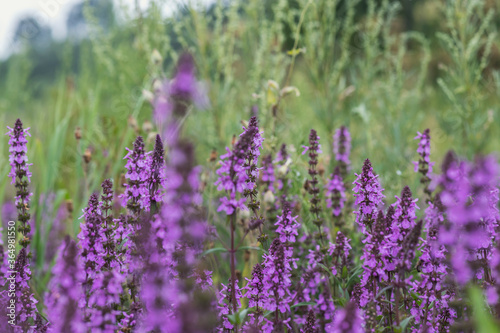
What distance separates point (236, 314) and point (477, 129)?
3314 mm

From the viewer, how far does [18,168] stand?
1.95 metres

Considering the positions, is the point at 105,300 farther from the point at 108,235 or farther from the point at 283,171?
the point at 283,171

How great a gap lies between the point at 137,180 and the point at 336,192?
1161 millimetres

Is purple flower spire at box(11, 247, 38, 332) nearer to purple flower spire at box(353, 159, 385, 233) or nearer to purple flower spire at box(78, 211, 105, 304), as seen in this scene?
purple flower spire at box(78, 211, 105, 304)

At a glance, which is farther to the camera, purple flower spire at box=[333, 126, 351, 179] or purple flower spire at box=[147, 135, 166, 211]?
purple flower spire at box=[333, 126, 351, 179]

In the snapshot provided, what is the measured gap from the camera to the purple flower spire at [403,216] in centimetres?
166

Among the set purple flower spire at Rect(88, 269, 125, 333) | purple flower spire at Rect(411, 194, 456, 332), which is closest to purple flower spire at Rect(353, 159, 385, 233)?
purple flower spire at Rect(411, 194, 456, 332)

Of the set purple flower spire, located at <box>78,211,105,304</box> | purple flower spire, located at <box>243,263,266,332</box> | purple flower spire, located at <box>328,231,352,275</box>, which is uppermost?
purple flower spire, located at <box>328,231,352,275</box>

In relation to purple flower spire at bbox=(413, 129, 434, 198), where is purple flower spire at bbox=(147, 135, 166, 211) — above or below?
below

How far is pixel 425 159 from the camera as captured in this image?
213 centimetres

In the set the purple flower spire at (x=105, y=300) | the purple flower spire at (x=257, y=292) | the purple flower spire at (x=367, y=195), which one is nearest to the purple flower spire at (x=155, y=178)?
the purple flower spire at (x=105, y=300)

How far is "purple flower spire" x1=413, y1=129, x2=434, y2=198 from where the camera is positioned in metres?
2.08

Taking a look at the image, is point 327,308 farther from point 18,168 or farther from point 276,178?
point 18,168

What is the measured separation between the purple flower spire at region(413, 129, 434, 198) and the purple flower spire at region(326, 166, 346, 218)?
0.40 m
